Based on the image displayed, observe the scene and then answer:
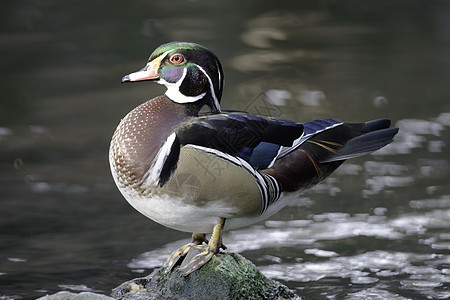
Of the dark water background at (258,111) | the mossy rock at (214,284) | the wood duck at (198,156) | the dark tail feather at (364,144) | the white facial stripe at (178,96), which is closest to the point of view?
the wood duck at (198,156)

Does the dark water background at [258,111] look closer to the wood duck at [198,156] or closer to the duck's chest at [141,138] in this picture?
the wood duck at [198,156]

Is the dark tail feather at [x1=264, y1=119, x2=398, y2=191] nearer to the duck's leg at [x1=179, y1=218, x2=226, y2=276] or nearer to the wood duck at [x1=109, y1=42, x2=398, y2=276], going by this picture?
the wood duck at [x1=109, y1=42, x2=398, y2=276]

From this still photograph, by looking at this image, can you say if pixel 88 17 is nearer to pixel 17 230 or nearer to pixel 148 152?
pixel 17 230

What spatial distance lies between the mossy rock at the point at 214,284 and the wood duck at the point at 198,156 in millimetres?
84

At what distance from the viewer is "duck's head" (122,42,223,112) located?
378 cm

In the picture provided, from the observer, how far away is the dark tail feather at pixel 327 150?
4.02m

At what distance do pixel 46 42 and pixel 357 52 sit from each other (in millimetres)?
4557

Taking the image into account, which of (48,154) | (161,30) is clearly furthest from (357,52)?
(48,154)

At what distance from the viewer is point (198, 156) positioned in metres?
3.73

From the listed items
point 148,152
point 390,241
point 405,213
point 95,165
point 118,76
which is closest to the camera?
point 148,152

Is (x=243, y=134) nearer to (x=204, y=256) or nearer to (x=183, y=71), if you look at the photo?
(x=183, y=71)

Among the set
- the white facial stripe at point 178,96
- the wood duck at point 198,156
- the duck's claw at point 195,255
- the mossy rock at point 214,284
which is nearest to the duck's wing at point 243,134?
the wood duck at point 198,156

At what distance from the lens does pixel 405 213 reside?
6.28 meters

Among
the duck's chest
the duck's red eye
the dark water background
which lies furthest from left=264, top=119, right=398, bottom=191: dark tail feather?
the duck's red eye
